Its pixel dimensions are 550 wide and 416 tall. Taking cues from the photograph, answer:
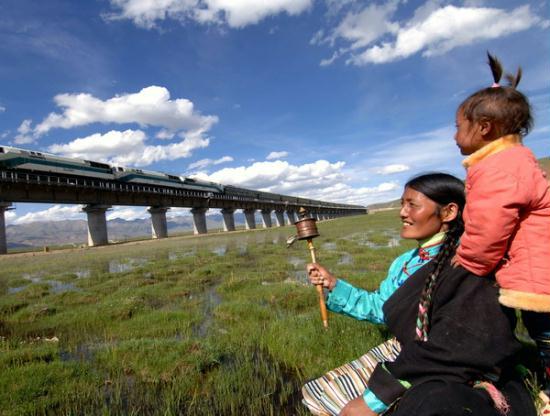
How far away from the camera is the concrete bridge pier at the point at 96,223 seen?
39281 millimetres

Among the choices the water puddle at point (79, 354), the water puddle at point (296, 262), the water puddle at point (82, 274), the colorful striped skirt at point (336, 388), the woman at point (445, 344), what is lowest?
the water puddle at point (296, 262)

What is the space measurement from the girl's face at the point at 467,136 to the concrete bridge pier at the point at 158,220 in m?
51.0

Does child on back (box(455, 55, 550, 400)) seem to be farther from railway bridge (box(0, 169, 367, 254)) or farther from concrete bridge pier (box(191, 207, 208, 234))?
concrete bridge pier (box(191, 207, 208, 234))

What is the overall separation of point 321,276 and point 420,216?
104 centimetres

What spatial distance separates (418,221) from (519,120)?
0.95m

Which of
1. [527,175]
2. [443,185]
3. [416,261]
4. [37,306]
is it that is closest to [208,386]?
[416,261]

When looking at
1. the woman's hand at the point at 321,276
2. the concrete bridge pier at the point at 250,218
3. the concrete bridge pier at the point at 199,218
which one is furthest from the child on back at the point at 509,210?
the concrete bridge pier at the point at 250,218

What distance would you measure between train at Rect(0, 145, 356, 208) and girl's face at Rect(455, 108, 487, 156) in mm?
30482

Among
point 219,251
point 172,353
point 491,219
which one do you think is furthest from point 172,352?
point 219,251

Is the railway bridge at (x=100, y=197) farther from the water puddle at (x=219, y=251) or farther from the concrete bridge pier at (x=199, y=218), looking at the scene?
the water puddle at (x=219, y=251)

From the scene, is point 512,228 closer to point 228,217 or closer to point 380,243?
point 380,243

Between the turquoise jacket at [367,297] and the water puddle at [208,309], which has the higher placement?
the turquoise jacket at [367,297]

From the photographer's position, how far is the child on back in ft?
6.43

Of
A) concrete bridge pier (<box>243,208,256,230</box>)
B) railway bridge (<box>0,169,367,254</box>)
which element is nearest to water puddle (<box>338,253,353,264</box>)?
railway bridge (<box>0,169,367,254</box>)
